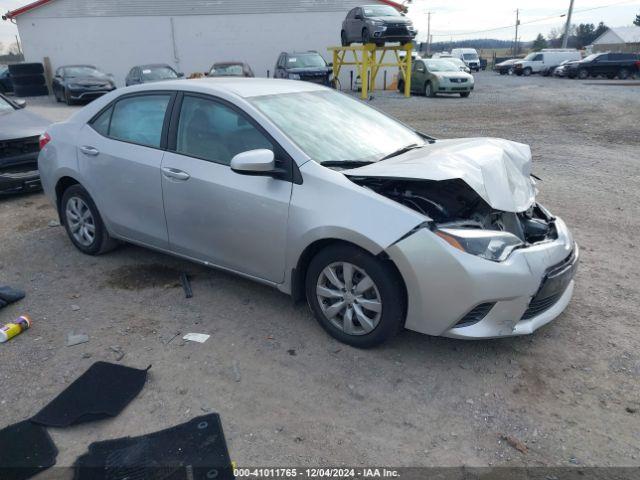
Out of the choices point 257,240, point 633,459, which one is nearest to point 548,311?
point 633,459

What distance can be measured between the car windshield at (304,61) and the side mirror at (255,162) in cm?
1747

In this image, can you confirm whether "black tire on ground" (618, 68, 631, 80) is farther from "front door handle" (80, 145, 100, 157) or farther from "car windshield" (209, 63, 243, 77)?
"front door handle" (80, 145, 100, 157)

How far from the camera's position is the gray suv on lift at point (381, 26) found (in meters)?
18.0

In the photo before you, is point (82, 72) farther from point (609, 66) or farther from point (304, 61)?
point (609, 66)

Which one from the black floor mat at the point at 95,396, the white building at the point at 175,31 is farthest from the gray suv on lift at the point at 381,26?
the black floor mat at the point at 95,396

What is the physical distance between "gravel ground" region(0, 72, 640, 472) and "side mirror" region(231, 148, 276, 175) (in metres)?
1.15

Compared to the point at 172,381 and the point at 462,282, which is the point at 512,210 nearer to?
the point at 462,282

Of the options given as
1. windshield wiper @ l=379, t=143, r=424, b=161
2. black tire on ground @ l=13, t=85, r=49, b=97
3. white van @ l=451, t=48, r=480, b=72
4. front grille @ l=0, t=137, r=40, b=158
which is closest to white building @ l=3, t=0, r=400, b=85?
black tire on ground @ l=13, t=85, r=49, b=97

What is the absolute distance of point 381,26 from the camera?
1798 cm

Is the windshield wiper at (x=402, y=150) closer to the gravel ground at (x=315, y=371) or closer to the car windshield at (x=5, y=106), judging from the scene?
the gravel ground at (x=315, y=371)

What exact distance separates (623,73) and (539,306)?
3335cm

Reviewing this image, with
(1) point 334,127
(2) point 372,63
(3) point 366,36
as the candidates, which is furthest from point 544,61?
(1) point 334,127

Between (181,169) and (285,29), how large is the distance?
25423 mm

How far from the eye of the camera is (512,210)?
333 centimetres
